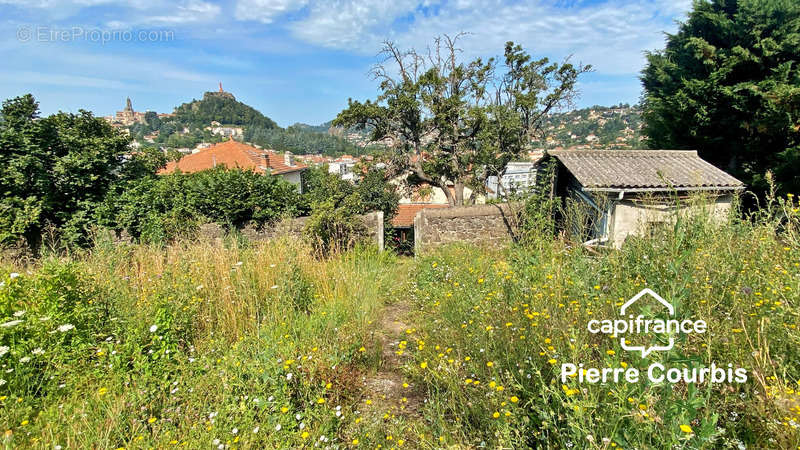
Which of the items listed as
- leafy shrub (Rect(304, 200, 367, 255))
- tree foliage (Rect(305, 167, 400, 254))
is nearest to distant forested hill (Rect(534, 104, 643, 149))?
tree foliage (Rect(305, 167, 400, 254))

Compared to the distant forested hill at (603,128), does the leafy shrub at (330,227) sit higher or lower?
lower

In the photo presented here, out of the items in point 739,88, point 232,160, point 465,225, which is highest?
point 739,88

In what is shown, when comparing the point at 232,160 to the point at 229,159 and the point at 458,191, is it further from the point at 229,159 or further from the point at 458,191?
the point at 458,191

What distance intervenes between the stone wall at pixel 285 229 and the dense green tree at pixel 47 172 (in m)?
2.62

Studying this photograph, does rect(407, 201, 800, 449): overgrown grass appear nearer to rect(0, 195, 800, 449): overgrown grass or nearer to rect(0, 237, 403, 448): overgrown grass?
rect(0, 195, 800, 449): overgrown grass

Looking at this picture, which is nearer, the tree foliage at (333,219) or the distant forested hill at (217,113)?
the tree foliage at (333,219)

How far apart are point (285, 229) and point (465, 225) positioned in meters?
4.33

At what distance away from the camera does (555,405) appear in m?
2.17

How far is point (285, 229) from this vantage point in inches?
334

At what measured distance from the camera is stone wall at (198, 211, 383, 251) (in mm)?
8516

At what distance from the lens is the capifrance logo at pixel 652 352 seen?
1.72 meters

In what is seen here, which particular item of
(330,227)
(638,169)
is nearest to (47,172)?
(330,227)

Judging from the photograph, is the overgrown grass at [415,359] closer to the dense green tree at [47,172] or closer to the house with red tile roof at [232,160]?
the dense green tree at [47,172]

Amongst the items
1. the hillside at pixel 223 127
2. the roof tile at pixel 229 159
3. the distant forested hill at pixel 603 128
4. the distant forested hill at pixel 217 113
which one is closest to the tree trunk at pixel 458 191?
the roof tile at pixel 229 159
